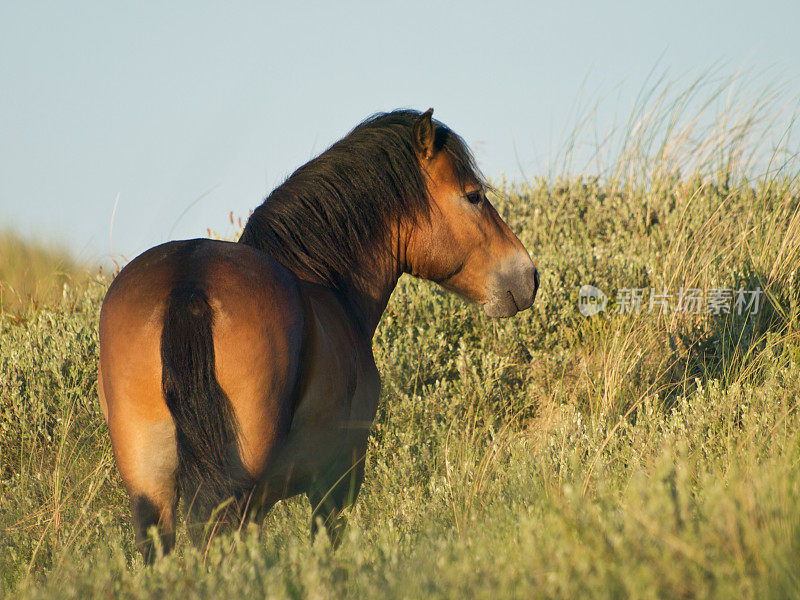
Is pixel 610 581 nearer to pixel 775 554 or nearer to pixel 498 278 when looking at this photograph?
pixel 775 554

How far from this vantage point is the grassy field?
6.00 ft

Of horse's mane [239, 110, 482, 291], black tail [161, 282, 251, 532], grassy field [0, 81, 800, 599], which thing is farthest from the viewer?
horse's mane [239, 110, 482, 291]

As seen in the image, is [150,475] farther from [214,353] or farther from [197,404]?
[214,353]

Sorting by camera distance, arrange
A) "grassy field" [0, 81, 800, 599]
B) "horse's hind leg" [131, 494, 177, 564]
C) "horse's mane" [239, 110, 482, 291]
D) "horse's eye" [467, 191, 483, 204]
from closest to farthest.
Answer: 1. "grassy field" [0, 81, 800, 599]
2. "horse's hind leg" [131, 494, 177, 564]
3. "horse's mane" [239, 110, 482, 291]
4. "horse's eye" [467, 191, 483, 204]

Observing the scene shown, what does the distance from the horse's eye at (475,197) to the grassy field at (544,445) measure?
49.9 inches

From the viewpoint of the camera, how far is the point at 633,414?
197 inches

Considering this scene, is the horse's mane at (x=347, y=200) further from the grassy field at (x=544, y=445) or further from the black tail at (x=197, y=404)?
the grassy field at (x=544, y=445)

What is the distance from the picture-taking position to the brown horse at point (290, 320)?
2.23 meters

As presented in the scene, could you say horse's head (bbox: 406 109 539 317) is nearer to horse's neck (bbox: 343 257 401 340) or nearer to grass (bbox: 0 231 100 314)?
horse's neck (bbox: 343 257 401 340)

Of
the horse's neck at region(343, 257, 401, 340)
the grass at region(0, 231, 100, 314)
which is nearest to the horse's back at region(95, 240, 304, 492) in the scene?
the horse's neck at region(343, 257, 401, 340)

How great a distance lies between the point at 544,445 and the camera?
13.9 feet

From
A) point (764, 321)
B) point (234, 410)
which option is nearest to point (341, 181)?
point (234, 410)

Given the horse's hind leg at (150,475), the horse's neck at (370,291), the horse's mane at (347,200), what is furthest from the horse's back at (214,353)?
the horse's neck at (370,291)

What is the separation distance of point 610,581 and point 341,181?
1.96m
